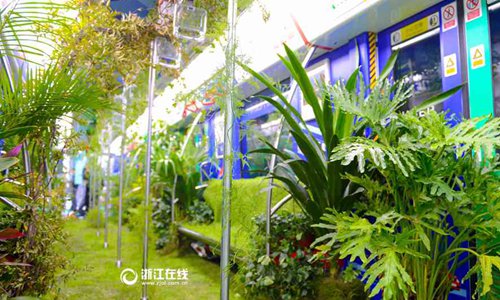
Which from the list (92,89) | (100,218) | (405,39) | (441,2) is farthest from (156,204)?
(441,2)

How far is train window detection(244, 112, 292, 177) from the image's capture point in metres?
1.93

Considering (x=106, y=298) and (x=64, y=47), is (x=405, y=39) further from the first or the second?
(x=106, y=298)

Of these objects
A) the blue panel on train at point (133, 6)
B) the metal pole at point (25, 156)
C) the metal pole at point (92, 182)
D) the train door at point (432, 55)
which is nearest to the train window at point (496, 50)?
the train door at point (432, 55)

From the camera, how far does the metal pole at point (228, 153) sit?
1463mm

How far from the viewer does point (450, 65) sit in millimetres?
1940

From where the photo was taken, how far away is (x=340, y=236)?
132cm

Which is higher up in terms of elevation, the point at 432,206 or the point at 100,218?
the point at 432,206

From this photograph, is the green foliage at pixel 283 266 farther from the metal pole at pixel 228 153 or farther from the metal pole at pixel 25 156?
the metal pole at pixel 25 156

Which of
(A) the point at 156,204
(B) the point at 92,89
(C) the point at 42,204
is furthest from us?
(A) the point at 156,204

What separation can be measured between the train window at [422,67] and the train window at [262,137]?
72cm

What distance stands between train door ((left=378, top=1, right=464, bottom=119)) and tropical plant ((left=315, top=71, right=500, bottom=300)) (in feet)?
1.92

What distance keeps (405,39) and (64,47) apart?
1.83m

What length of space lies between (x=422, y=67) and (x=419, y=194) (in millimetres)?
1007

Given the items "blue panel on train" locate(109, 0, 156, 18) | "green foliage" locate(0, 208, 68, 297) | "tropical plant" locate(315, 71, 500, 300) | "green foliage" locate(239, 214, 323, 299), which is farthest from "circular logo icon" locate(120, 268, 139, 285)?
"blue panel on train" locate(109, 0, 156, 18)
